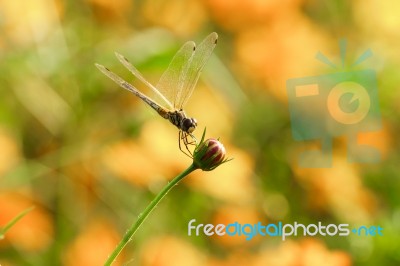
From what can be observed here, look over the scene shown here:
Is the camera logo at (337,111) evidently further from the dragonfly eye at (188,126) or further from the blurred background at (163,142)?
the dragonfly eye at (188,126)

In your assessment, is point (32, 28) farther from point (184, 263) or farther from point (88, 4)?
point (184, 263)

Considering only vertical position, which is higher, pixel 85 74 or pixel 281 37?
pixel 281 37

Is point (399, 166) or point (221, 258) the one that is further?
point (399, 166)

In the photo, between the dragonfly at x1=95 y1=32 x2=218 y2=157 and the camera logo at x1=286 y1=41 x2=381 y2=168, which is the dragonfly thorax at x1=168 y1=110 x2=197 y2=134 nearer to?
the dragonfly at x1=95 y1=32 x2=218 y2=157

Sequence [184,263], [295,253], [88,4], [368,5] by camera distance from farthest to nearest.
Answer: [368,5] → [88,4] → [184,263] → [295,253]

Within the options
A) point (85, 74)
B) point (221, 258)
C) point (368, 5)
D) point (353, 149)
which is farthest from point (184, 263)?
point (368, 5)

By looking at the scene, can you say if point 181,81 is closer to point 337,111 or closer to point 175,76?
point 175,76

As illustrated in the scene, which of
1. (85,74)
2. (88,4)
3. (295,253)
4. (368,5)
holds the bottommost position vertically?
(295,253)

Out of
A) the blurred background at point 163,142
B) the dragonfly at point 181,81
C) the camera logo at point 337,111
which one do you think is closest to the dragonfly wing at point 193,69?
the dragonfly at point 181,81
